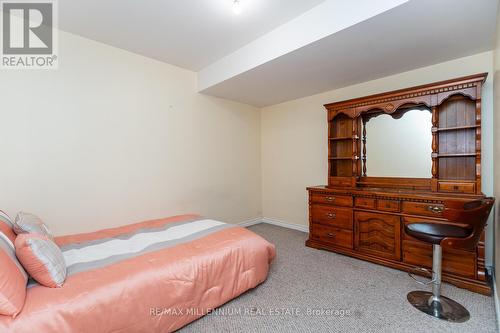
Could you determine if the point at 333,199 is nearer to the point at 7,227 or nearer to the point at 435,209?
the point at 435,209

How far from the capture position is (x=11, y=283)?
46.0 inches

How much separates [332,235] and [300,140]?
176 centimetres

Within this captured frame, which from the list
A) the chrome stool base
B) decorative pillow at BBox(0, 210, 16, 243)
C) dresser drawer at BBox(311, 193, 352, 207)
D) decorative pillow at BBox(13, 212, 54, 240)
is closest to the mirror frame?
dresser drawer at BBox(311, 193, 352, 207)

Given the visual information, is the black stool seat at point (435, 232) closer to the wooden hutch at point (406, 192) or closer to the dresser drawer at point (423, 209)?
the dresser drawer at point (423, 209)

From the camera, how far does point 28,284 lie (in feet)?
4.46

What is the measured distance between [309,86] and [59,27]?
3.07m

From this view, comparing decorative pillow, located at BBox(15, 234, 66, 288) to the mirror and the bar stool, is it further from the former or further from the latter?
the mirror

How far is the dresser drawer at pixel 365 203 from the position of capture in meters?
2.68

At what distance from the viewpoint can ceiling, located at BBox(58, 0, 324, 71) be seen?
6.82 ft

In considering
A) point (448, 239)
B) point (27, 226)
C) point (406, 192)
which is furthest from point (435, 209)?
point (27, 226)

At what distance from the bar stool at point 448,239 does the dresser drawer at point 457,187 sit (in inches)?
16.4

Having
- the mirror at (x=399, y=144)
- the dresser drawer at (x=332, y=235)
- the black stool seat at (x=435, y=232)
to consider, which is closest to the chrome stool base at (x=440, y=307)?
the black stool seat at (x=435, y=232)

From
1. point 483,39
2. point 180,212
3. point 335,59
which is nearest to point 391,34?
point 335,59

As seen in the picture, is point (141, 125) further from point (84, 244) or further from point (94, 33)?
point (84, 244)
